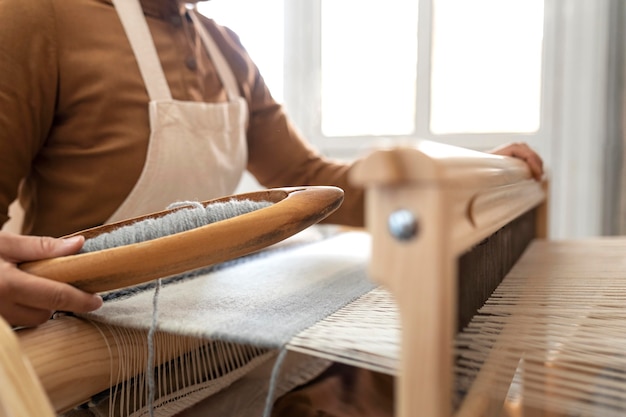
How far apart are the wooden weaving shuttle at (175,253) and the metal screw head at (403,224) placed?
0.19 metres

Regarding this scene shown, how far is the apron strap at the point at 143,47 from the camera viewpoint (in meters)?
0.80

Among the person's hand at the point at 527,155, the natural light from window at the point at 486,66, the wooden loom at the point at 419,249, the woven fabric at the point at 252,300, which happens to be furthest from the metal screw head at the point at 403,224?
the natural light from window at the point at 486,66

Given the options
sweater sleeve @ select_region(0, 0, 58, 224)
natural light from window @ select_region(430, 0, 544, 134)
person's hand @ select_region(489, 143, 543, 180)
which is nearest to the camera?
sweater sleeve @ select_region(0, 0, 58, 224)

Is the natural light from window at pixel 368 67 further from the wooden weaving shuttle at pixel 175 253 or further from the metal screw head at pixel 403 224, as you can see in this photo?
the metal screw head at pixel 403 224

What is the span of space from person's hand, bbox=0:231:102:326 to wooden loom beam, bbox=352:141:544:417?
273mm

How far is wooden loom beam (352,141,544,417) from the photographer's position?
282 millimetres

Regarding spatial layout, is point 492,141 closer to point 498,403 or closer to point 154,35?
point 154,35

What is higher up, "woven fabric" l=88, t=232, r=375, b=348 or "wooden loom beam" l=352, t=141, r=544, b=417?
"wooden loom beam" l=352, t=141, r=544, b=417

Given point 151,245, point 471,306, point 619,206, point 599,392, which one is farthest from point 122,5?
point 619,206

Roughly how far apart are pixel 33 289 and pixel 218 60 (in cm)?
63

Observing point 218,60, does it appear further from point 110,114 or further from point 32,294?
point 32,294

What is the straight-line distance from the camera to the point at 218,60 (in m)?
0.98

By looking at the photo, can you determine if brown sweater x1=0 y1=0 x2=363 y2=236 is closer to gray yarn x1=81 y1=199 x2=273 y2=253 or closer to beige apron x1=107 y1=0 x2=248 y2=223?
beige apron x1=107 y1=0 x2=248 y2=223

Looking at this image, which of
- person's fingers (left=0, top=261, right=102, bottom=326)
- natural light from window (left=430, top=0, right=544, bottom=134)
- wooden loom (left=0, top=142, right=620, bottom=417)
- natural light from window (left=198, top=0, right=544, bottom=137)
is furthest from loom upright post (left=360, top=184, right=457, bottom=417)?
natural light from window (left=430, top=0, right=544, bottom=134)
